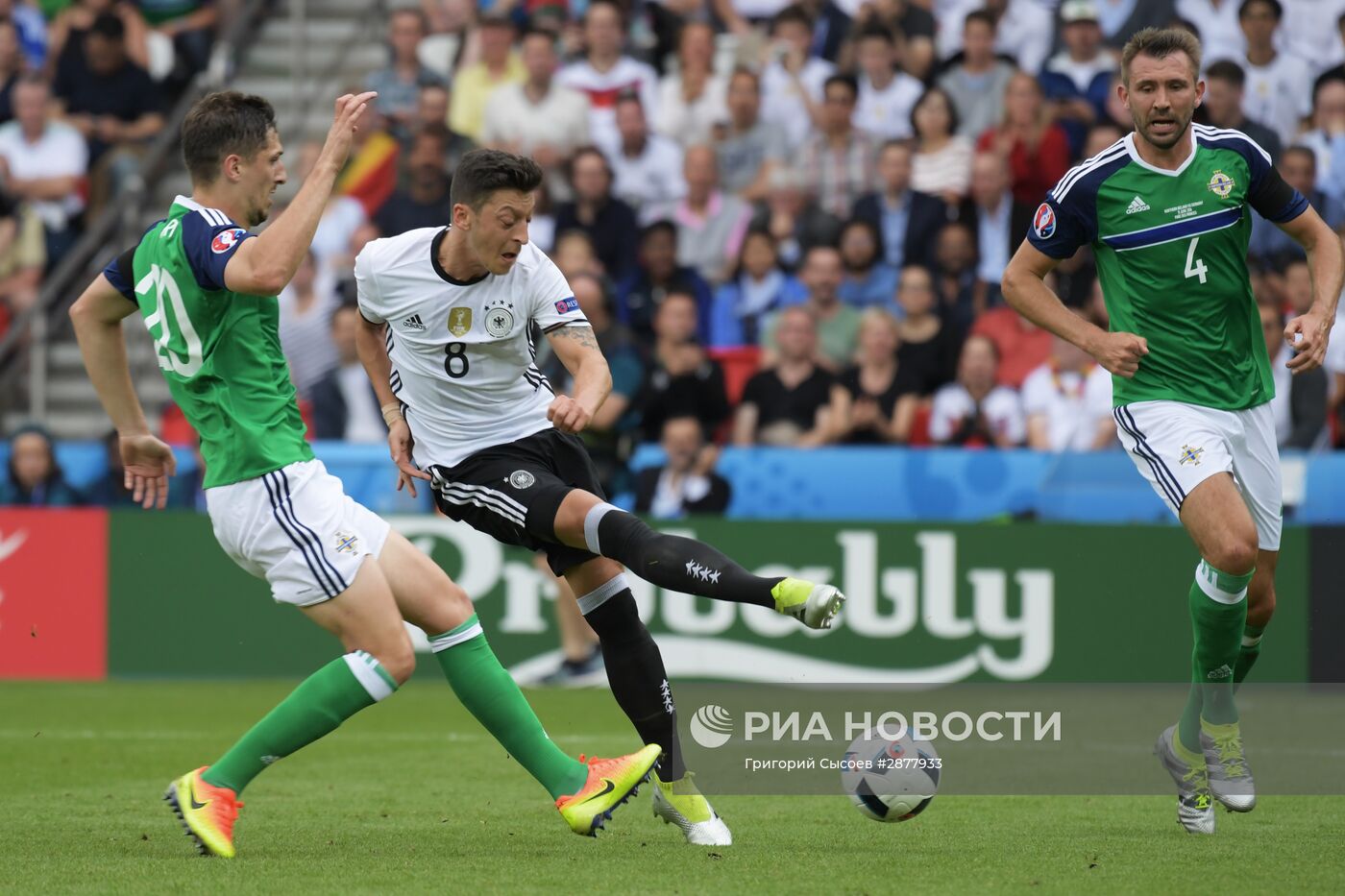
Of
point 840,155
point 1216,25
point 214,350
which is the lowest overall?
point 840,155

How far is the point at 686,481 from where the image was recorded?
39.1 feet

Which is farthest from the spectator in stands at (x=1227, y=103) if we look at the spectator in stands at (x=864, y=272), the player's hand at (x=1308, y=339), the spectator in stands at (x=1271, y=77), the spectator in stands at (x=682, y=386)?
the player's hand at (x=1308, y=339)

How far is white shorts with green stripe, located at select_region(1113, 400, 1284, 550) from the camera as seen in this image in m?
6.46

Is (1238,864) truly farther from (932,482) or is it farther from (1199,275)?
(932,482)

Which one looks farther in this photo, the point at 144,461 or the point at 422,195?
the point at 422,195

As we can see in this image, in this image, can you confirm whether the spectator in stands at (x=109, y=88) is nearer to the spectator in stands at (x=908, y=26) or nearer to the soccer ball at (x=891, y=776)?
the spectator in stands at (x=908, y=26)

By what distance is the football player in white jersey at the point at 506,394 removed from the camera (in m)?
6.07

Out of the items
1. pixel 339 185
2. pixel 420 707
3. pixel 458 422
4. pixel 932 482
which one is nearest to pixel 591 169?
pixel 339 185

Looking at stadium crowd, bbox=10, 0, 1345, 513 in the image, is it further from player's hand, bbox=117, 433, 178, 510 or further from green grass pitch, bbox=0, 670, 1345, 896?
player's hand, bbox=117, 433, 178, 510

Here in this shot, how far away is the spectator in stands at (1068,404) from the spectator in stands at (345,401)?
4.55m

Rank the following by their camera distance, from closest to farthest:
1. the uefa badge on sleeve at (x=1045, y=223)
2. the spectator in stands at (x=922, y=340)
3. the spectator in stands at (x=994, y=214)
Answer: the uefa badge on sleeve at (x=1045, y=223), the spectator in stands at (x=922, y=340), the spectator in stands at (x=994, y=214)

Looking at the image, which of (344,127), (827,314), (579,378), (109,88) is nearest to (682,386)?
(827,314)

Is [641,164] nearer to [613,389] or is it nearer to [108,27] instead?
[613,389]

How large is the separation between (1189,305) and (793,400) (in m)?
5.87
